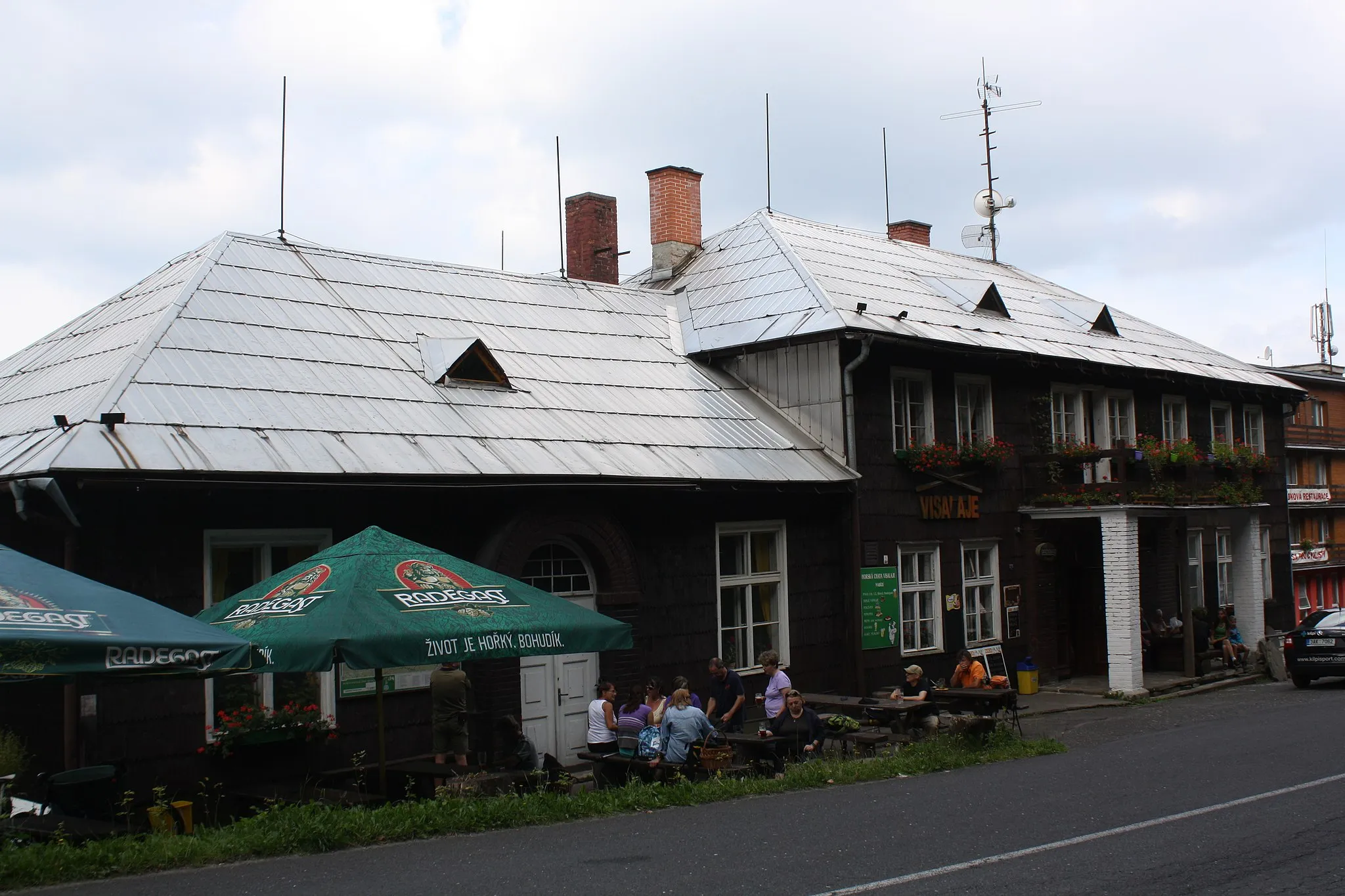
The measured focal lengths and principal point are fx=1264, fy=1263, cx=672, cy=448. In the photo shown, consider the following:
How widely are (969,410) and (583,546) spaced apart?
8.95 metres

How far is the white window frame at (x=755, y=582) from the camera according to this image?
57.5 feet

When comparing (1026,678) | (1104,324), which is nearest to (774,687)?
(1026,678)

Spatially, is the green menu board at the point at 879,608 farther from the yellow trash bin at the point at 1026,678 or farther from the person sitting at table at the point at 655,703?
the person sitting at table at the point at 655,703

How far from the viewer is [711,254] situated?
2442 cm

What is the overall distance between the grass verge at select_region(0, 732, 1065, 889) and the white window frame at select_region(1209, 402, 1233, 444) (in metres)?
17.6

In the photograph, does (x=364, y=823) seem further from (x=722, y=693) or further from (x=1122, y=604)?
(x=1122, y=604)

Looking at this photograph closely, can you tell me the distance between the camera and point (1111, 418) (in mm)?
24922

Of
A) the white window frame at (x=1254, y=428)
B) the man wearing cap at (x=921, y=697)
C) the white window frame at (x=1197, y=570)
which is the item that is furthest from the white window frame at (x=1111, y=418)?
the man wearing cap at (x=921, y=697)

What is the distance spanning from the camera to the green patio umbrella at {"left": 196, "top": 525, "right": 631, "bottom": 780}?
378 inches

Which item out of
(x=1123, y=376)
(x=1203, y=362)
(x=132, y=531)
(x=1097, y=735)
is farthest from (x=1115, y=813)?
(x=1203, y=362)

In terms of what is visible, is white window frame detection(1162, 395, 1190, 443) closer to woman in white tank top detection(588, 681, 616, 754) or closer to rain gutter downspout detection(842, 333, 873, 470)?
rain gutter downspout detection(842, 333, 873, 470)

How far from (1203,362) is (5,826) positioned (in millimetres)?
25290

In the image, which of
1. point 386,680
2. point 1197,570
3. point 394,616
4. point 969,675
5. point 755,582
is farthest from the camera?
point 1197,570

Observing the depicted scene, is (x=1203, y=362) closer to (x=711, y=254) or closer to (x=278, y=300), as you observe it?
(x=711, y=254)
